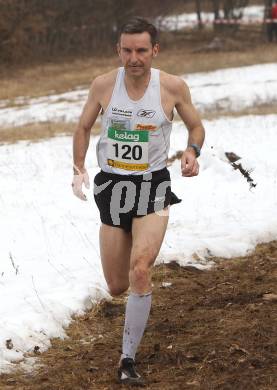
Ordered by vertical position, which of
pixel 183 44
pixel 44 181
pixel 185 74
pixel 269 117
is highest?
pixel 44 181

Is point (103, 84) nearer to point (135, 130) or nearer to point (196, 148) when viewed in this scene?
point (135, 130)

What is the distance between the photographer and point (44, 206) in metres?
10.7

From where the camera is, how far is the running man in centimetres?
518

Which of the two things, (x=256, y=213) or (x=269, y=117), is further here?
(x=269, y=117)

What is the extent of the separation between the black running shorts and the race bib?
79 millimetres

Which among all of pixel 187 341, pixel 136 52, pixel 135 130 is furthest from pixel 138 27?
pixel 187 341

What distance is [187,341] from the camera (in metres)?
5.87

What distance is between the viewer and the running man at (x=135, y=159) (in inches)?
204

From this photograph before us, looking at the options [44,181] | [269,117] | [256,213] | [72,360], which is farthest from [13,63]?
[72,360]

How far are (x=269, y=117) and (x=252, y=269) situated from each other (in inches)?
392

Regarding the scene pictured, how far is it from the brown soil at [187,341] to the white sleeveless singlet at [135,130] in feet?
4.41

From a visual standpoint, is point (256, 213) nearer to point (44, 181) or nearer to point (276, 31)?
point (44, 181)

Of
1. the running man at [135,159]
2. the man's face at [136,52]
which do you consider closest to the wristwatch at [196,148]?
the running man at [135,159]

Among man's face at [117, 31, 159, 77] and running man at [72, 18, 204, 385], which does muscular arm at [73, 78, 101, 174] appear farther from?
man's face at [117, 31, 159, 77]
